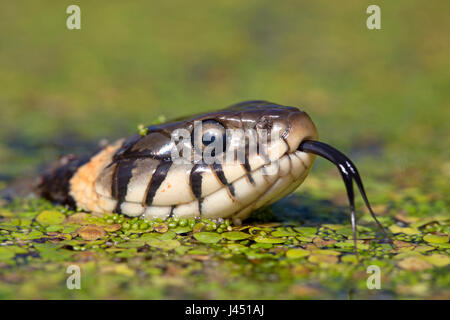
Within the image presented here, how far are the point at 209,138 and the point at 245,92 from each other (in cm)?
680

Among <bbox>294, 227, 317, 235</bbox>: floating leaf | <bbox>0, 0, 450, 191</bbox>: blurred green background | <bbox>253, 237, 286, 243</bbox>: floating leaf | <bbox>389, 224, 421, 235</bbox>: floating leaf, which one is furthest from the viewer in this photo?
<bbox>0, 0, 450, 191</bbox>: blurred green background

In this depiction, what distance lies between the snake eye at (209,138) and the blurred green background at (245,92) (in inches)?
32.9

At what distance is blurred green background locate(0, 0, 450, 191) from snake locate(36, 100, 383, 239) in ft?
8.78

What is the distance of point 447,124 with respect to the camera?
31.6 ft

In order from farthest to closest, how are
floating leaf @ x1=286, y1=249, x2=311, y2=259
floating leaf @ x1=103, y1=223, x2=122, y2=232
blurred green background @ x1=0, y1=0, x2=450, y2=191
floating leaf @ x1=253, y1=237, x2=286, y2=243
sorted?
blurred green background @ x1=0, y1=0, x2=450, y2=191 → floating leaf @ x1=103, y1=223, x2=122, y2=232 → floating leaf @ x1=253, y1=237, x2=286, y2=243 → floating leaf @ x1=286, y1=249, x2=311, y2=259

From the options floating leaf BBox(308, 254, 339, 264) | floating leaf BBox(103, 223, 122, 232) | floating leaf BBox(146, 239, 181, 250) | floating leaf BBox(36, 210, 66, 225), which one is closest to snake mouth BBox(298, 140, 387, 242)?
floating leaf BBox(308, 254, 339, 264)

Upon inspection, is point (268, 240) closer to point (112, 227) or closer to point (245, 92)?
point (112, 227)

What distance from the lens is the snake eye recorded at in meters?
4.27

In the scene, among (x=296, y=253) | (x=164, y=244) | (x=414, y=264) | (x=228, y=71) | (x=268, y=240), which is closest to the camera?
(x=414, y=264)

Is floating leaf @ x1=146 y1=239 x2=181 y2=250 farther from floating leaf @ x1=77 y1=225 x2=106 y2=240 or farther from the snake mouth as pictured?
the snake mouth

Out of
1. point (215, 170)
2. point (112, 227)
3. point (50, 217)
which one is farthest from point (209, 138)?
point (50, 217)

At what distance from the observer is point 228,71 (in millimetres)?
11828

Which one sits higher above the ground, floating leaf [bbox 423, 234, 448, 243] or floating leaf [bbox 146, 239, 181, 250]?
floating leaf [bbox 146, 239, 181, 250]
